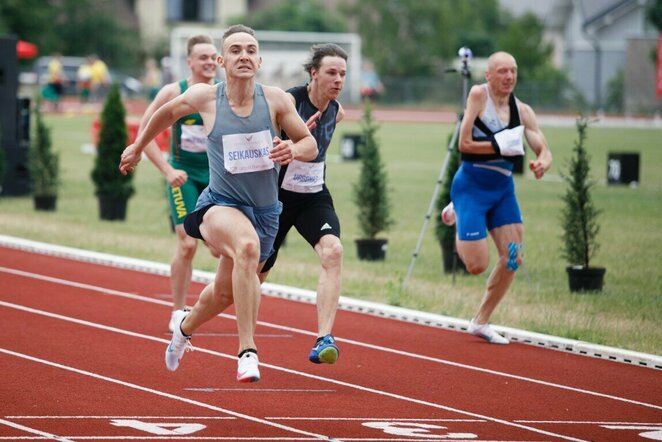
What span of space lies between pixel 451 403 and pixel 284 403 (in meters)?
1.00

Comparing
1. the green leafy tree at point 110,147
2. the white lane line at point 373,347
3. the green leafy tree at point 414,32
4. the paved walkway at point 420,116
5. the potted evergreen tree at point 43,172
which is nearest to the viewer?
the white lane line at point 373,347

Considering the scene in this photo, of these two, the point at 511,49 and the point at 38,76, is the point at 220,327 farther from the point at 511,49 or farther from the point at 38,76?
the point at 511,49

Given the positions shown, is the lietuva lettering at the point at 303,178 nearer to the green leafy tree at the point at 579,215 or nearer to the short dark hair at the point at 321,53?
the short dark hair at the point at 321,53

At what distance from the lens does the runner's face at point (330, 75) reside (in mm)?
8828

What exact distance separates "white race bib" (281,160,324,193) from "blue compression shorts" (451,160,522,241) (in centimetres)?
162

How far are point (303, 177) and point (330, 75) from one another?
690mm

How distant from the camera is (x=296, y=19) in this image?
73.2 meters

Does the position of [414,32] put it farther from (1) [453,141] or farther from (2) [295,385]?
(2) [295,385]

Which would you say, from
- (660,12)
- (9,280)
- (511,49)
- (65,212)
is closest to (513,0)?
(511,49)

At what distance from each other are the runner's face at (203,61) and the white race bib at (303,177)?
1578 millimetres

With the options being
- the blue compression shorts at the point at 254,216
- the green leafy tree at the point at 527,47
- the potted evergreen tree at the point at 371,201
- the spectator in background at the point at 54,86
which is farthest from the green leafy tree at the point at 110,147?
the green leafy tree at the point at 527,47

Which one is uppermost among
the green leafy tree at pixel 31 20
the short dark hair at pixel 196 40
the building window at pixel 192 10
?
the building window at pixel 192 10

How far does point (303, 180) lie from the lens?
8953mm

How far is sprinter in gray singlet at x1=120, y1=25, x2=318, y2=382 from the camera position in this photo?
7789 mm
